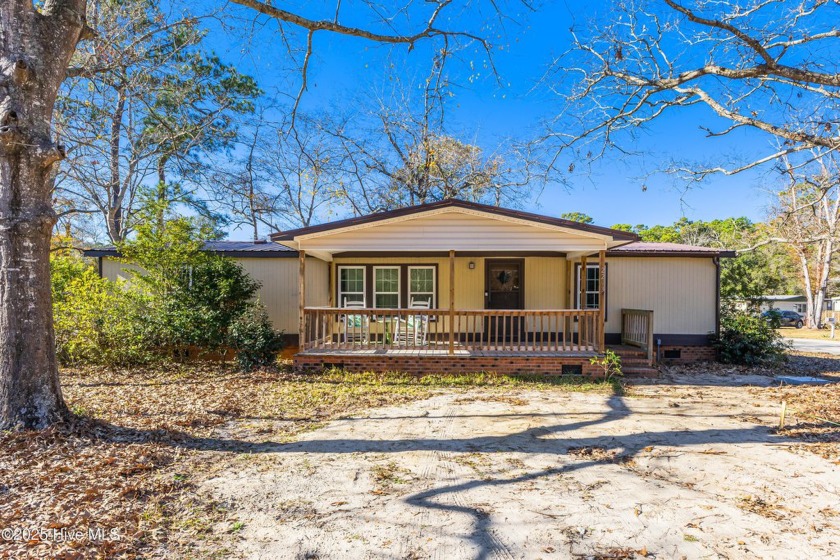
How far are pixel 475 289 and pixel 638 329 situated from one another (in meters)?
4.11

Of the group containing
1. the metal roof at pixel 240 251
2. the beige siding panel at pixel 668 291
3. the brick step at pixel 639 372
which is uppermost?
the metal roof at pixel 240 251

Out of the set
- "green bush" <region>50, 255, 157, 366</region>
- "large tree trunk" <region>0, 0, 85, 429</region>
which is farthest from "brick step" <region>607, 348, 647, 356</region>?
"green bush" <region>50, 255, 157, 366</region>

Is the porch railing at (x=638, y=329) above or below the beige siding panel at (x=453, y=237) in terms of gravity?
below

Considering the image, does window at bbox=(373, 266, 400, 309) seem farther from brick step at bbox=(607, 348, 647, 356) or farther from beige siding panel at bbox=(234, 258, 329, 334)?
brick step at bbox=(607, 348, 647, 356)

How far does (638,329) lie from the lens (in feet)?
32.7

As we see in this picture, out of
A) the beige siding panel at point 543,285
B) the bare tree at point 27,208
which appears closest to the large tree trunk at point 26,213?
the bare tree at point 27,208

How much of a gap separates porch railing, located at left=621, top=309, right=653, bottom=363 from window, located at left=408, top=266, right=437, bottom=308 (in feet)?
16.4

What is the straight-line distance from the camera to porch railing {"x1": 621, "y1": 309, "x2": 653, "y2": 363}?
9102 mm

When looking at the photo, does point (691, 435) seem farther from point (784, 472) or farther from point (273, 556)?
point (273, 556)

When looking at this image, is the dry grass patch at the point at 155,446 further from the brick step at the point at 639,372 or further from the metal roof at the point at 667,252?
the metal roof at the point at 667,252

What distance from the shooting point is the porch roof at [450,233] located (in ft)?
27.9

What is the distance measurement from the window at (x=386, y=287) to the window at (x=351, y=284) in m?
0.36

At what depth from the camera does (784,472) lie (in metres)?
4.07

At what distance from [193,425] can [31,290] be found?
90.2 inches
